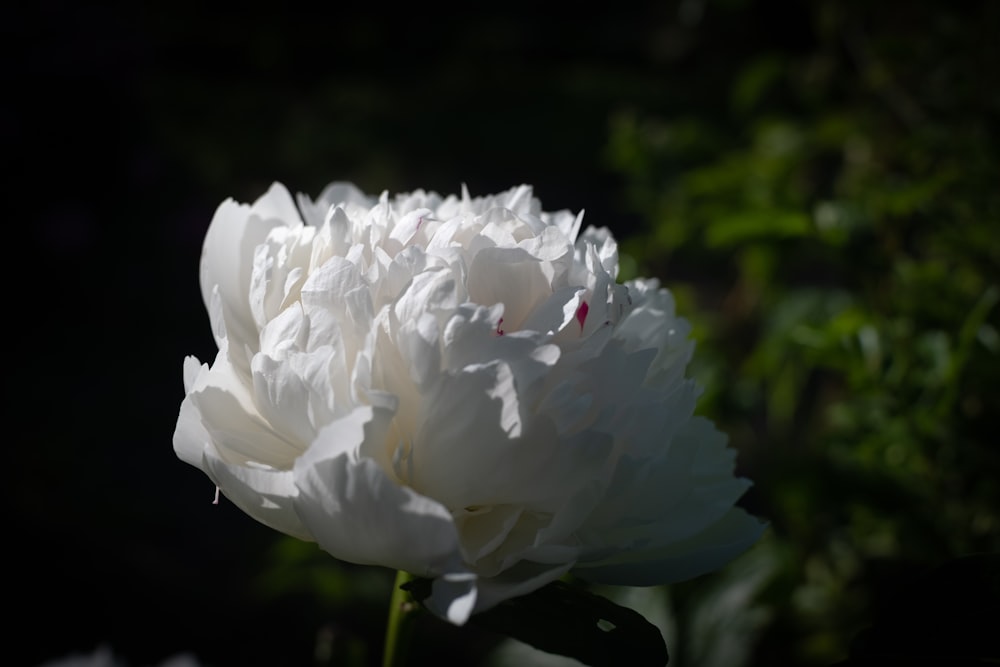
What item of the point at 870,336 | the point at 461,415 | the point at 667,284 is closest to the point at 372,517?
the point at 461,415

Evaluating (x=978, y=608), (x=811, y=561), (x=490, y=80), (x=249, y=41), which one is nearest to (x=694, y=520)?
(x=978, y=608)

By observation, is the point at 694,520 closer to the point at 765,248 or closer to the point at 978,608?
the point at 978,608

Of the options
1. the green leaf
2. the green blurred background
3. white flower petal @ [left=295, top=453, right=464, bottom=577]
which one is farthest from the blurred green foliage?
white flower petal @ [left=295, top=453, right=464, bottom=577]

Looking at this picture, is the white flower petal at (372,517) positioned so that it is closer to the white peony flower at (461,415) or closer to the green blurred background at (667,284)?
the white peony flower at (461,415)

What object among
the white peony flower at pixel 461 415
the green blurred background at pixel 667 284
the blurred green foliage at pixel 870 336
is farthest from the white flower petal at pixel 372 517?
the blurred green foliage at pixel 870 336

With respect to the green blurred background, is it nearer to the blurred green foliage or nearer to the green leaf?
the blurred green foliage

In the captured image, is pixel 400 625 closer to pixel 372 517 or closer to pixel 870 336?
pixel 372 517
